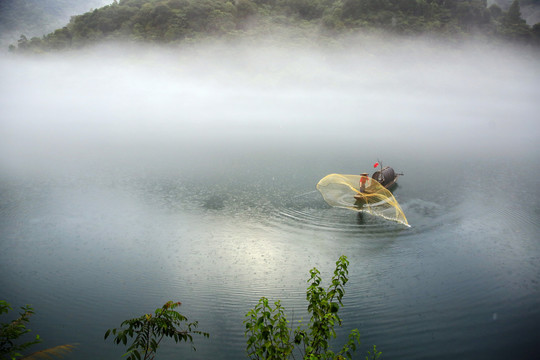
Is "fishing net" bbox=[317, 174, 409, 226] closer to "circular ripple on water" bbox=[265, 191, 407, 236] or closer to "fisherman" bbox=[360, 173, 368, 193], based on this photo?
"fisherman" bbox=[360, 173, 368, 193]

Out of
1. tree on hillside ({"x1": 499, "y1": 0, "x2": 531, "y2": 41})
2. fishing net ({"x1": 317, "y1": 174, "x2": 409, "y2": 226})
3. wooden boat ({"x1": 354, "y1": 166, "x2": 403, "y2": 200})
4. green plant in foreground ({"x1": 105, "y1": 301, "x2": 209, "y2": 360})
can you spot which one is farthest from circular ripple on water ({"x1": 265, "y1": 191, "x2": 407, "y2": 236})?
tree on hillside ({"x1": 499, "y1": 0, "x2": 531, "y2": 41})

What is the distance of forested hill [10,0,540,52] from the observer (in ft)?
303

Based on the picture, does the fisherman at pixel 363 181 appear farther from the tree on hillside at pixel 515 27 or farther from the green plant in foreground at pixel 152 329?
the tree on hillside at pixel 515 27

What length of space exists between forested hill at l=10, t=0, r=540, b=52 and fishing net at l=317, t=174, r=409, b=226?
89213mm

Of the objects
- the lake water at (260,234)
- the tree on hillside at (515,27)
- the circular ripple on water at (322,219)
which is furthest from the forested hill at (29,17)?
the tree on hillside at (515,27)

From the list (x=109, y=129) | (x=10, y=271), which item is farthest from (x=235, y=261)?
(x=109, y=129)

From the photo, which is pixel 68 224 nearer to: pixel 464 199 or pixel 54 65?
pixel 464 199

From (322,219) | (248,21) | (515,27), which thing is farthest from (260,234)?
(515,27)

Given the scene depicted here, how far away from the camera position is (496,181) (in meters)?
21.7

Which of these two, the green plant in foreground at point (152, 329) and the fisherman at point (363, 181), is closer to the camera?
the green plant in foreground at point (152, 329)

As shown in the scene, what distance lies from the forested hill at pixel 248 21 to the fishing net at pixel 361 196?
89213mm

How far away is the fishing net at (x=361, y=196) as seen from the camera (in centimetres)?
1486

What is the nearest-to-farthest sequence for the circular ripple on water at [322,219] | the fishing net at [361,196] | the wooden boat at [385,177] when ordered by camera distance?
the circular ripple on water at [322,219], the fishing net at [361,196], the wooden boat at [385,177]

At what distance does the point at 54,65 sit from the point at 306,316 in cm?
10423
